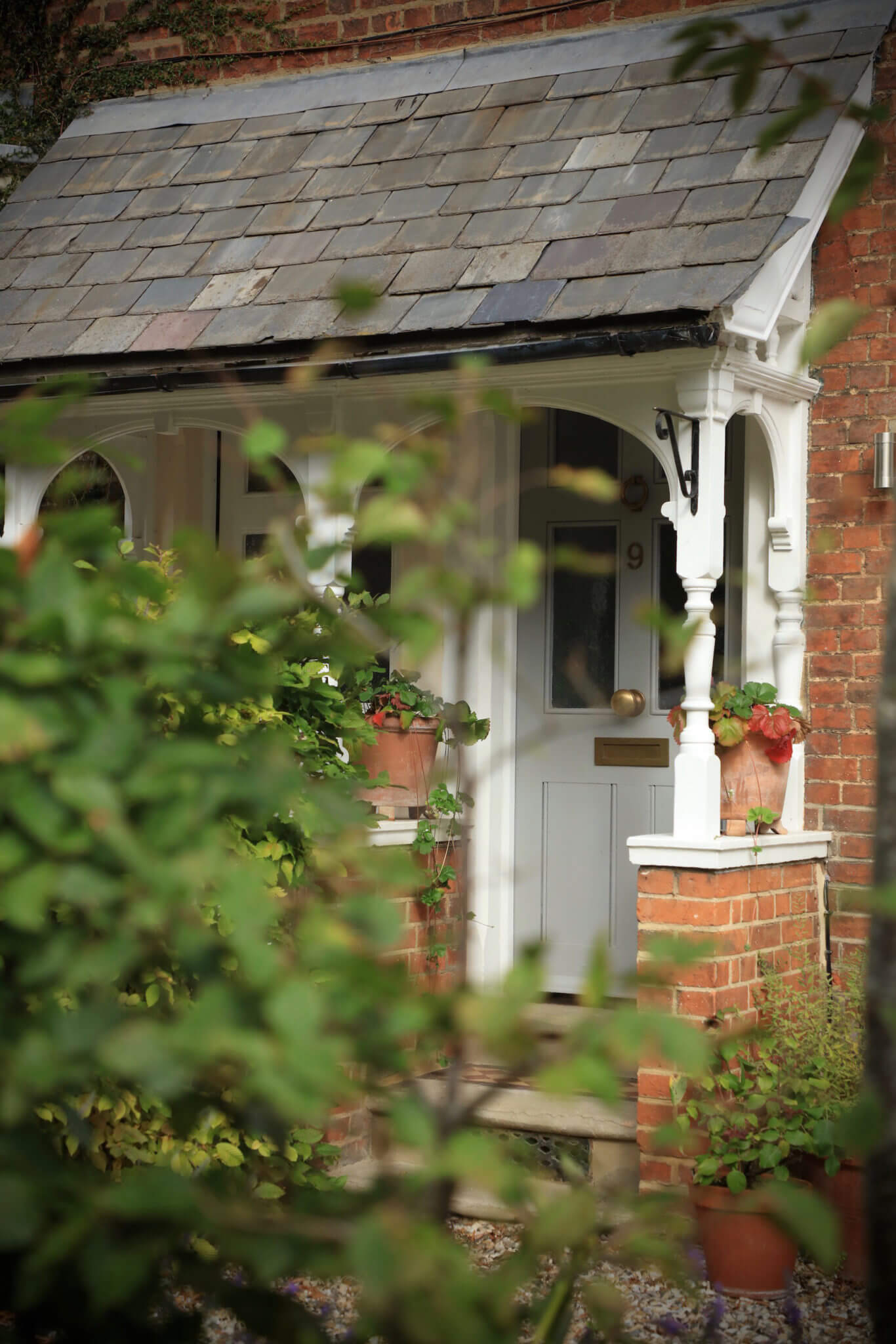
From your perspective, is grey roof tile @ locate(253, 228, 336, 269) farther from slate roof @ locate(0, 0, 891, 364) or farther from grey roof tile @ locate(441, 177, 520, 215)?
grey roof tile @ locate(441, 177, 520, 215)

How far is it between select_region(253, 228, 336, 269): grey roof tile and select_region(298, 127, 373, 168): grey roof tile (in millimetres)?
514

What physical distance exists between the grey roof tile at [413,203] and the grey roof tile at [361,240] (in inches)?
2.2

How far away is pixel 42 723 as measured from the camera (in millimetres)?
1258

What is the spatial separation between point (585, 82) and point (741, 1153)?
440 centimetres

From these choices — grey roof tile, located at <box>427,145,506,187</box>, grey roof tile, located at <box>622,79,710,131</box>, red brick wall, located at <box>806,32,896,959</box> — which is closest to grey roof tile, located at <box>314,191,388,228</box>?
grey roof tile, located at <box>427,145,506,187</box>

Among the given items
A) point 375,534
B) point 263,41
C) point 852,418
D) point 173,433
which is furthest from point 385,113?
point 375,534

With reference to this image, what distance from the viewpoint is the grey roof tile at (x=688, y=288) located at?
492 cm

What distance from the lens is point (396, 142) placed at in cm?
661

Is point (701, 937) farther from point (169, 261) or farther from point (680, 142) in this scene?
point (169, 261)

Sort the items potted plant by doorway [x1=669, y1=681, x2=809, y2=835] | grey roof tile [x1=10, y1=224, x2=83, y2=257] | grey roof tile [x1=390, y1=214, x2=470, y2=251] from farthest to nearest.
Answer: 1. grey roof tile [x1=10, y1=224, x2=83, y2=257]
2. grey roof tile [x1=390, y1=214, x2=470, y2=251]
3. potted plant by doorway [x1=669, y1=681, x2=809, y2=835]

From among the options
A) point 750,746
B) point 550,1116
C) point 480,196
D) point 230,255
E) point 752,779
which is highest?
point 480,196

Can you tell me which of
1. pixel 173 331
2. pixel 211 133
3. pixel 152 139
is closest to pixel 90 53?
pixel 152 139

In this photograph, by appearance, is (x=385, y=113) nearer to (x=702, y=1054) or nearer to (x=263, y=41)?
(x=263, y=41)

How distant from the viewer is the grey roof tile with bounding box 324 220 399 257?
6.09 m
